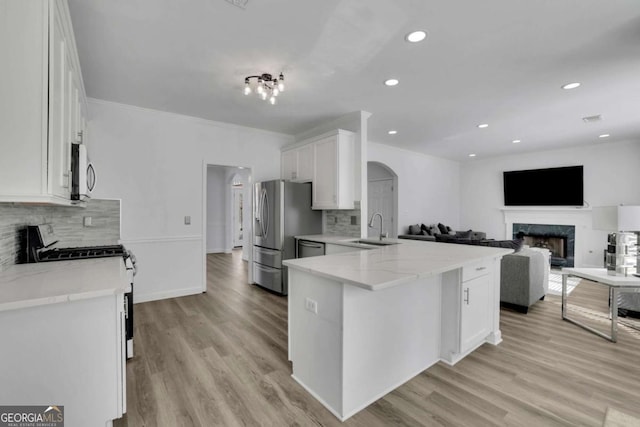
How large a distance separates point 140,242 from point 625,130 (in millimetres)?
8051

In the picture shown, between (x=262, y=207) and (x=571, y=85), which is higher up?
(x=571, y=85)

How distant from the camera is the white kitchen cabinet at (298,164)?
4.53 meters

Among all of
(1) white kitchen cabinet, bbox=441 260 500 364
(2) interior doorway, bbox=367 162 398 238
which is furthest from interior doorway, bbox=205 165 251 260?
(1) white kitchen cabinet, bbox=441 260 500 364

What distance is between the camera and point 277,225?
4.26m

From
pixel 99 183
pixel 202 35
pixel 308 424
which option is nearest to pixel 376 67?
pixel 202 35

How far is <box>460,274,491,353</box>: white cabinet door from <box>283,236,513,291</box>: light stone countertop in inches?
10.0

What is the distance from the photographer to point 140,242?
12.3 feet

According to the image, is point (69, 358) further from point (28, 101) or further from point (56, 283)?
point (28, 101)

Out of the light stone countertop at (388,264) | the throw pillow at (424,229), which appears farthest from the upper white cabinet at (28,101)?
the throw pillow at (424,229)

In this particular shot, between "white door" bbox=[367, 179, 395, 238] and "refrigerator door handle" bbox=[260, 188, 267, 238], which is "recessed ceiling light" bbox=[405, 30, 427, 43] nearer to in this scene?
"refrigerator door handle" bbox=[260, 188, 267, 238]

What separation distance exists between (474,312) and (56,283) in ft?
9.53

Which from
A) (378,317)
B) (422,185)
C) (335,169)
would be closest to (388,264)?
(378,317)

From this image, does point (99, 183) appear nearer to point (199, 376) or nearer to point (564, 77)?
point (199, 376)

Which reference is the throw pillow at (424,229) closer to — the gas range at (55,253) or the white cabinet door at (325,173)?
the white cabinet door at (325,173)
